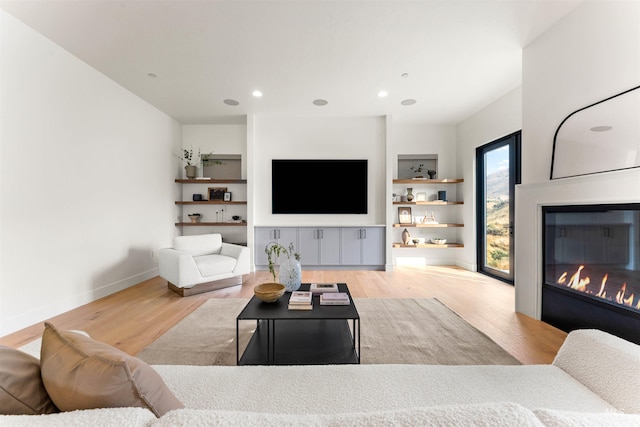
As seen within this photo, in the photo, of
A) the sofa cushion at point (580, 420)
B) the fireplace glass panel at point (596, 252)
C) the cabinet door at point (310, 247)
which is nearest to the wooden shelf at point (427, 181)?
the cabinet door at point (310, 247)

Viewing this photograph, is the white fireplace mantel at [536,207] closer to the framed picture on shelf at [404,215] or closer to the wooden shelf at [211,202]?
the framed picture on shelf at [404,215]

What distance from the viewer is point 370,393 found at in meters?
0.95

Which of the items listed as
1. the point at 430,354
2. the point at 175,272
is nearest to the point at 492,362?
the point at 430,354

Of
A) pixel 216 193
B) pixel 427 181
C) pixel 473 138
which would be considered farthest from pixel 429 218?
pixel 216 193

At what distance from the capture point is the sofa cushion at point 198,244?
144 inches

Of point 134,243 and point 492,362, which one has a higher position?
point 134,243

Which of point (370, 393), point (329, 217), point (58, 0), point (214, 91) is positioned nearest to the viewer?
point (370, 393)

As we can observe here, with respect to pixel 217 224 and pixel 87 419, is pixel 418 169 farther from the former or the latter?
pixel 87 419

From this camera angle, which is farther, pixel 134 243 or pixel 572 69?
pixel 134 243

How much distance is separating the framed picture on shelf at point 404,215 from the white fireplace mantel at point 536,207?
2.40 meters

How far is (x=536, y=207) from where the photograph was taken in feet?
8.23

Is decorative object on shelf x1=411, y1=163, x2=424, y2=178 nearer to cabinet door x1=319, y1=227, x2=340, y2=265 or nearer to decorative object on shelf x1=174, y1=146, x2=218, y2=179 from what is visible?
cabinet door x1=319, y1=227, x2=340, y2=265

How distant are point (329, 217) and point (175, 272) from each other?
8.61ft

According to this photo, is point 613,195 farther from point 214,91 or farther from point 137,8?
point 214,91
